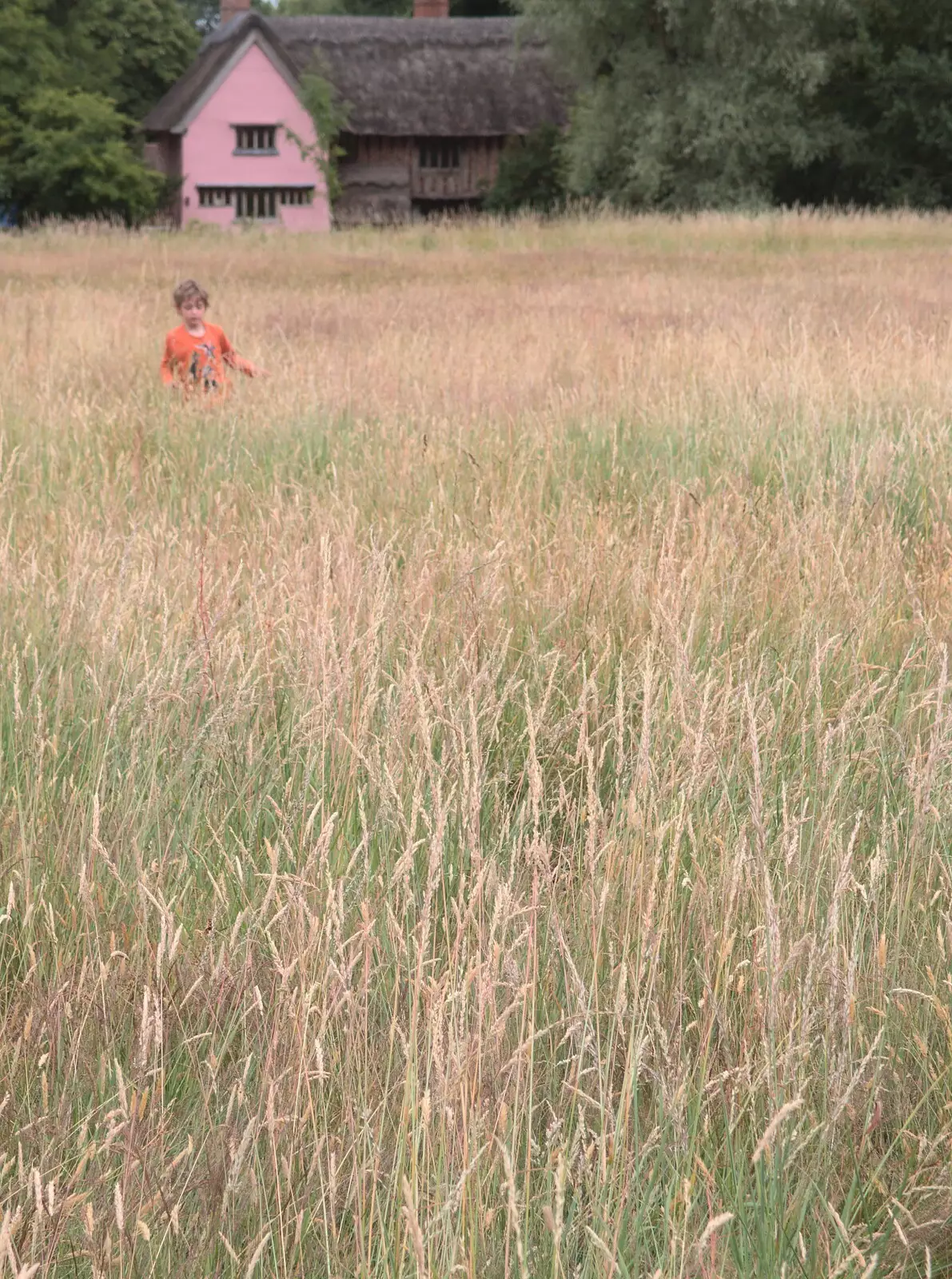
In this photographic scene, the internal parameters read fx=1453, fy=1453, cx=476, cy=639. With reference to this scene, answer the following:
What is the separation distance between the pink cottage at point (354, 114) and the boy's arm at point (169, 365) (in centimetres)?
3470

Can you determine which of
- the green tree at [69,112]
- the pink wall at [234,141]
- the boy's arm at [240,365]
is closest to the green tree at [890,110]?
the pink wall at [234,141]

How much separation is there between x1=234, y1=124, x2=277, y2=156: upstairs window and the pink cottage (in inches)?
1.5

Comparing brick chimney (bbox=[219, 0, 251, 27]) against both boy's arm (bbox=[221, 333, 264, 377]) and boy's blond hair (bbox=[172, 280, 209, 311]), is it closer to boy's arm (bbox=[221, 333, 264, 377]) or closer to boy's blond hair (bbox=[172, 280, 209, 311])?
boy's blond hair (bbox=[172, 280, 209, 311])

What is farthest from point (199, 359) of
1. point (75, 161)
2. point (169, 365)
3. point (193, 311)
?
point (75, 161)

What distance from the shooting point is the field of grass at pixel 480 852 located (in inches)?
52.8

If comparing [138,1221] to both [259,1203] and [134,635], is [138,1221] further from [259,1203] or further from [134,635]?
[134,635]

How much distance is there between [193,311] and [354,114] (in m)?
39.9

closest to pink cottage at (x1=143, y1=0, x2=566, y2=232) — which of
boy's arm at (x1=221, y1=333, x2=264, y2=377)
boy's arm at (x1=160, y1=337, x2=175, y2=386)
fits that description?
boy's arm at (x1=160, y1=337, x2=175, y2=386)

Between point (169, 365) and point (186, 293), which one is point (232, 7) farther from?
point (169, 365)

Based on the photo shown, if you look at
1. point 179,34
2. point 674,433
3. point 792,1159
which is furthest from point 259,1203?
point 179,34

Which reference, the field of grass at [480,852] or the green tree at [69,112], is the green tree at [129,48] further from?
the field of grass at [480,852]

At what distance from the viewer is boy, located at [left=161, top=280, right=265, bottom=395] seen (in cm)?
659

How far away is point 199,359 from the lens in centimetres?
668

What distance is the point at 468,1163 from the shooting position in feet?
4.20
